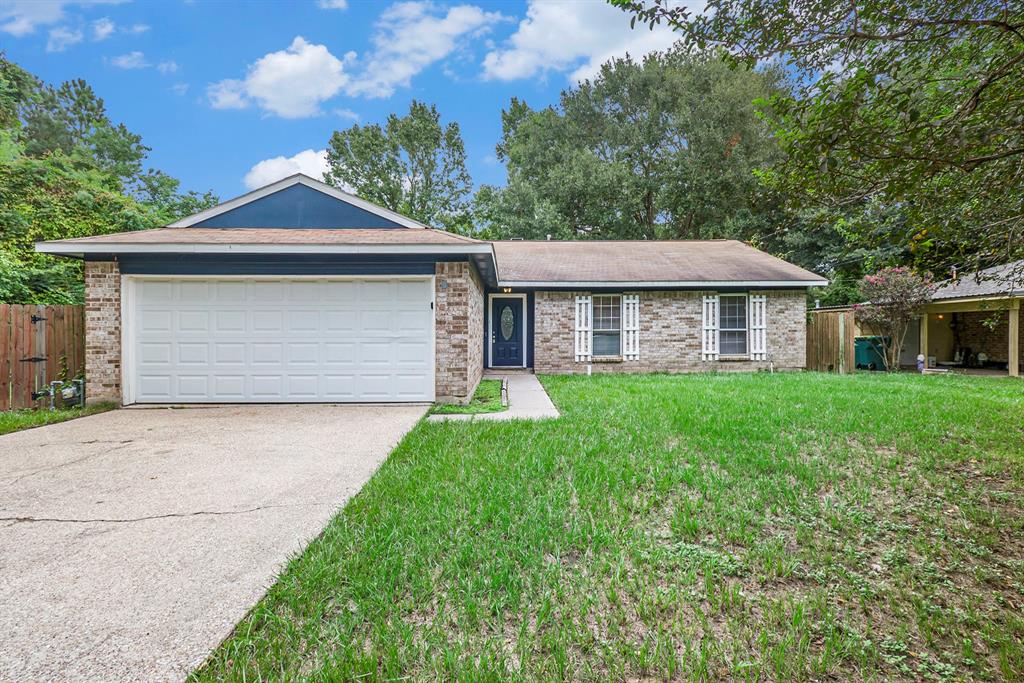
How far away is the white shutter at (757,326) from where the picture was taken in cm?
1256

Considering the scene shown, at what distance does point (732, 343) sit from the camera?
1267 cm

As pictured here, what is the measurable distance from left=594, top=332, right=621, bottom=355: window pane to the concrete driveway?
25.0 feet

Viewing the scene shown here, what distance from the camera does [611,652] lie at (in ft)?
6.34

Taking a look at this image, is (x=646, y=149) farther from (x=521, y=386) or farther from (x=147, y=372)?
(x=147, y=372)

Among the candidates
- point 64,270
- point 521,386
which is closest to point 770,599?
point 521,386

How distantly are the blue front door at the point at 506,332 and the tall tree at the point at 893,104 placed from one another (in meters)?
9.55

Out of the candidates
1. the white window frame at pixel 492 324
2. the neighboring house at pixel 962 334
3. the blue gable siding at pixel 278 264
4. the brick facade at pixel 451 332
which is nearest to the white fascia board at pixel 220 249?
the blue gable siding at pixel 278 264

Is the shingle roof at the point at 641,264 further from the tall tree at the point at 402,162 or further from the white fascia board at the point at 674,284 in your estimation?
→ the tall tree at the point at 402,162

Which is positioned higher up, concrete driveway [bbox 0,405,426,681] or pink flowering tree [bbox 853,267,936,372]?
pink flowering tree [bbox 853,267,936,372]

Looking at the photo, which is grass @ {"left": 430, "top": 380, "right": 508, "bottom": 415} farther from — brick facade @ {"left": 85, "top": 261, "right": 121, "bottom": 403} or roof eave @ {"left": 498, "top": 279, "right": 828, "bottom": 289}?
brick facade @ {"left": 85, "top": 261, "right": 121, "bottom": 403}

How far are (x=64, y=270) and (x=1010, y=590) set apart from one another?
15670 mm

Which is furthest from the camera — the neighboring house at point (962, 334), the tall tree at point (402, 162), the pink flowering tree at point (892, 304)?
the tall tree at point (402, 162)

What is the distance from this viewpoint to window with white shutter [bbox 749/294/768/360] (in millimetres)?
12562

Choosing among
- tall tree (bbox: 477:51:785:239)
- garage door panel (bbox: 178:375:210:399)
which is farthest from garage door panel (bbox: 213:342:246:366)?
tall tree (bbox: 477:51:785:239)
